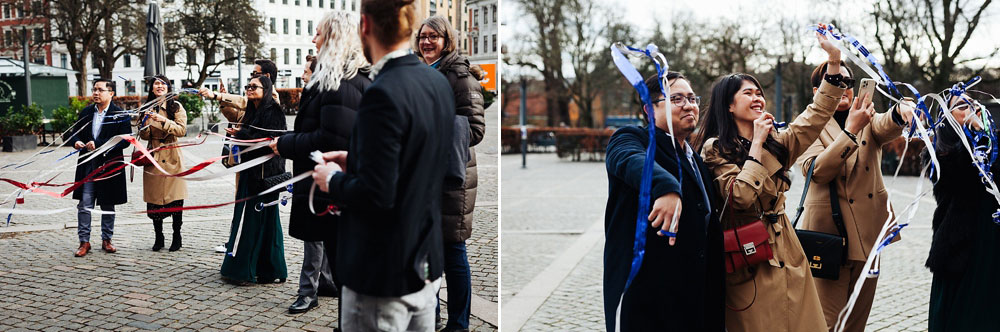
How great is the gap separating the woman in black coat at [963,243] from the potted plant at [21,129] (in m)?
20.9

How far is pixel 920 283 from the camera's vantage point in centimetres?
723

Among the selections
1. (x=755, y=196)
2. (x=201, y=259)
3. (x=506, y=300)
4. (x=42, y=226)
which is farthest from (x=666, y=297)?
(x=42, y=226)

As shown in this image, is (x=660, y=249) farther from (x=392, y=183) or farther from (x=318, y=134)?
(x=318, y=134)

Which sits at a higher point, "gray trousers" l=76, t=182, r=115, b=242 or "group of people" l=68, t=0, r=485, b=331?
"group of people" l=68, t=0, r=485, b=331

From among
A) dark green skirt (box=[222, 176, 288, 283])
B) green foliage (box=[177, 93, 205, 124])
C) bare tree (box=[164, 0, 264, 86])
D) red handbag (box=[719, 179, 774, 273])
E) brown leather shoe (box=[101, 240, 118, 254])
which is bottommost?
brown leather shoe (box=[101, 240, 118, 254])

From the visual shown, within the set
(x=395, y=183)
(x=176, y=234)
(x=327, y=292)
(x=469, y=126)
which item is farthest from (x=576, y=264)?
(x=395, y=183)

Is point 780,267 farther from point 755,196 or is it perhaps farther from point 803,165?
point 803,165

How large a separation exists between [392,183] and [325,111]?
1581mm

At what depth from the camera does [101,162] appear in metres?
7.34

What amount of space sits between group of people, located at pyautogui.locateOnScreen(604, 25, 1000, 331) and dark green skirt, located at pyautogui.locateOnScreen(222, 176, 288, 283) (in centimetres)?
355

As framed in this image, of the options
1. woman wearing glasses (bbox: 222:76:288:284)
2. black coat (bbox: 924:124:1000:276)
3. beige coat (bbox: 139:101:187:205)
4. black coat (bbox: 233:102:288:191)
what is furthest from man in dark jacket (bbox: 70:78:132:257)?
black coat (bbox: 924:124:1000:276)

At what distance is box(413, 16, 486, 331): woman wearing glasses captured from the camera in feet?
14.5

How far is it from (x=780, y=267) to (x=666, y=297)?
22.8 inches

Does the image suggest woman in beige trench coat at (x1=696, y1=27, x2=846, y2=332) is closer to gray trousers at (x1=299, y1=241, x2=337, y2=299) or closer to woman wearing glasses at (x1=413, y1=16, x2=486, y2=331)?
woman wearing glasses at (x1=413, y1=16, x2=486, y2=331)
